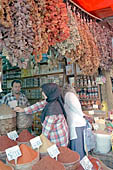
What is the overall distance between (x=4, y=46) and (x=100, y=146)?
1.61m

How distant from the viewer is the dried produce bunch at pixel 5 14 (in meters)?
1.31

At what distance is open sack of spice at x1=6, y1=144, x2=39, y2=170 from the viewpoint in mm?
1147

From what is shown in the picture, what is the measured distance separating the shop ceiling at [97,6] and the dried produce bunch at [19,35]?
1.50 m

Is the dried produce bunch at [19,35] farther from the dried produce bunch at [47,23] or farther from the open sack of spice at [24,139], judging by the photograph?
the open sack of spice at [24,139]

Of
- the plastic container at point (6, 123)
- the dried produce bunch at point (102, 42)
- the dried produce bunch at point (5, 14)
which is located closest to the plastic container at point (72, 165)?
the plastic container at point (6, 123)

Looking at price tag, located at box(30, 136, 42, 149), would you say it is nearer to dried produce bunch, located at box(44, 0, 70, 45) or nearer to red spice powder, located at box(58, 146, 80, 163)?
red spice powder, located at box(58, 146, 80, 163)

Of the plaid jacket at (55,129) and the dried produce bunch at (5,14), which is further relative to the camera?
the plaid jacket at (55,129)

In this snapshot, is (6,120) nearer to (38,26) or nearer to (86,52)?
(38,26)

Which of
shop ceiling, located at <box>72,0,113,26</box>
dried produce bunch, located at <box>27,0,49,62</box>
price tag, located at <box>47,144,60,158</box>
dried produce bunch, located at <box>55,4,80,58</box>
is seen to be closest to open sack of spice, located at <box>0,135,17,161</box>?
price tag, located at <box>47,144,60,158</box>

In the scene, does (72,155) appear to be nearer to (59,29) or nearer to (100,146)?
(100,146)

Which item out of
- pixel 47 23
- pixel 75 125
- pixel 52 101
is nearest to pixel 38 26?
pixel 47 23

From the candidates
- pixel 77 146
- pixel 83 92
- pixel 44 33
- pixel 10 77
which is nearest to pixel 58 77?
pixel 83 92

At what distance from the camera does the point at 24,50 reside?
4.99ft

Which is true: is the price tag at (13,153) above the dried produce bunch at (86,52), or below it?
below
